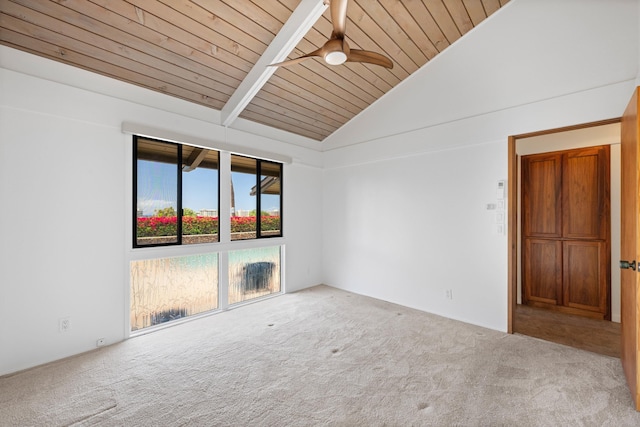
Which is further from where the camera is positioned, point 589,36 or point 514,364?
point 589,36

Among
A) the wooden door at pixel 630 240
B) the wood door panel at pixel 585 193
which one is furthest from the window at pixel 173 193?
the wood door panel at pixel 585 193

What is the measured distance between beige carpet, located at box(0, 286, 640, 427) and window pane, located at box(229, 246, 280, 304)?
0.92m

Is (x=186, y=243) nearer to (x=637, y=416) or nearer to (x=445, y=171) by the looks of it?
(x=445, y=171)

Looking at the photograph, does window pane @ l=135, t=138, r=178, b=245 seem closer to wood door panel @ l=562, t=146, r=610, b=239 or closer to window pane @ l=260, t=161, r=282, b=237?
window pane @ l=260, t=161, r=282, b=237

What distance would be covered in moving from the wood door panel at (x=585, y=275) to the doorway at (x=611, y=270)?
97mm

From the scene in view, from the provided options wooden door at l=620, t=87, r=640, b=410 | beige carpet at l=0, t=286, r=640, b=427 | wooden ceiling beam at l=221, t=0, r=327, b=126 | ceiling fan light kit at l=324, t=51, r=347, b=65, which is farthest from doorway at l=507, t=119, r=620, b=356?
wooden ceiling beam at l=221, t=0, r=327, b=126

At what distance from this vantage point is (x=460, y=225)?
11.4ft

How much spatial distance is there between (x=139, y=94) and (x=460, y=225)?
13.5ft

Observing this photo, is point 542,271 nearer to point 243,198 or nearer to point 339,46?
point 339,46

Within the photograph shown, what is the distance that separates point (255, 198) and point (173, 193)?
1.24 m

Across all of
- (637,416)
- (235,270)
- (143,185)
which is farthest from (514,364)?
(143,185)

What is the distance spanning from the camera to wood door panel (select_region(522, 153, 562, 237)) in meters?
3.82

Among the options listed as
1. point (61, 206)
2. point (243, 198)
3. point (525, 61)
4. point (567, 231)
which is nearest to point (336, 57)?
point (525, 61)

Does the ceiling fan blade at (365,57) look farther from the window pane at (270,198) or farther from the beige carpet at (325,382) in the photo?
the beige carpet at (325,382)
